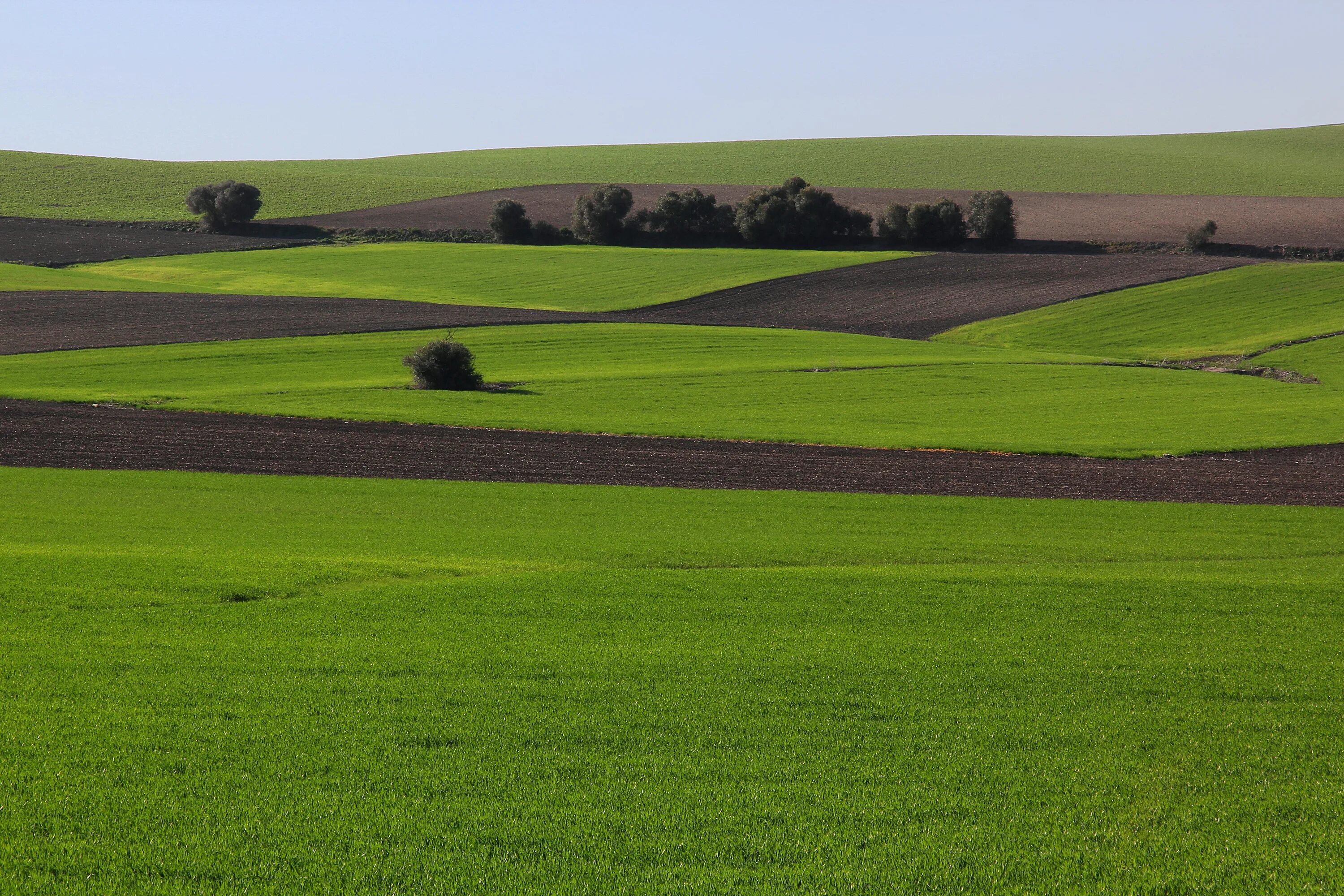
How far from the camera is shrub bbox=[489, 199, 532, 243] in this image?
92562mm

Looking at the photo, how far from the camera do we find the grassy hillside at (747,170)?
111188mm

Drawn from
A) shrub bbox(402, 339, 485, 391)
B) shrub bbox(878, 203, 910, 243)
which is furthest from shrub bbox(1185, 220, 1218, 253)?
shrub bbox(402, 339, 485, 391)

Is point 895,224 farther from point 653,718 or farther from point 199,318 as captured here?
point 653,718

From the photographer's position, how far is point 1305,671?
1260cm

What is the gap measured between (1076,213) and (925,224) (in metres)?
20.2

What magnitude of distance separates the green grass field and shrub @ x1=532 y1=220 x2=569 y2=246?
76395 millimetres

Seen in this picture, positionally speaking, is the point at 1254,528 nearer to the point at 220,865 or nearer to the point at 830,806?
the point at 830,806

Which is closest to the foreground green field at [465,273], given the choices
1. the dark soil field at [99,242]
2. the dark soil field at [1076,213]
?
the dark soil field at [99,242]

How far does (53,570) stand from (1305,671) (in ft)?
51.9

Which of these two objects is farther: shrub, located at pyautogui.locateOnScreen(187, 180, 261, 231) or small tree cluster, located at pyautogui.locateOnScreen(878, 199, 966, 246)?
shrub, located at pyautogui.locateOnScreen(187, 180, 261, 231)

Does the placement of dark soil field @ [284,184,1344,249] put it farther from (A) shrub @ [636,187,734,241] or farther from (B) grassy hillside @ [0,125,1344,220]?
(A) shrub @ [636,187,734,241]

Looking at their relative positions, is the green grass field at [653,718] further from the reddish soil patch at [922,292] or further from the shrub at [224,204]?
the shrub at [224,204]

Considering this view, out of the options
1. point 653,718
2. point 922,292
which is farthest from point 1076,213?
point 653,718

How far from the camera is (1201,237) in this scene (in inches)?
3204
